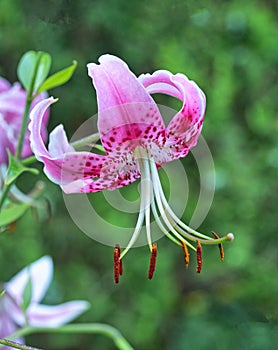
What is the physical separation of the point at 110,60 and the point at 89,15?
127 cm

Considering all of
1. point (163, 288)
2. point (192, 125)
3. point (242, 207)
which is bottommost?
point (163, 288)

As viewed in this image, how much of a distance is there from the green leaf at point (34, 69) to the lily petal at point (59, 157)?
8cm

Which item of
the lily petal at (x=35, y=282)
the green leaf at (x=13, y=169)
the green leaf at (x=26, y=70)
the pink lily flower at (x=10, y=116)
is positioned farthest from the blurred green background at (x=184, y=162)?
the green leaf at (x=13, y=169)

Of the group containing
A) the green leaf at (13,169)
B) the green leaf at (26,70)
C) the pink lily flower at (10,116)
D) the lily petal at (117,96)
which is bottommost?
the pink lily flower at (10,116)

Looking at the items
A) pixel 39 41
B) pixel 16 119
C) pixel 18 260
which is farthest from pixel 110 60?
pixel 18 260

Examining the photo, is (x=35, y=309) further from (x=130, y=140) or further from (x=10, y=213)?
(x=130, y=140)

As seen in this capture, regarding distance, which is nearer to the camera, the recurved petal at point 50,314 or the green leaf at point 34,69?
the green leaf at point 34,69

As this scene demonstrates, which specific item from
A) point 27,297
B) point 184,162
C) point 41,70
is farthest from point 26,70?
point 184,162

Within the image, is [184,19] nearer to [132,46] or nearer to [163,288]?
[132,46]

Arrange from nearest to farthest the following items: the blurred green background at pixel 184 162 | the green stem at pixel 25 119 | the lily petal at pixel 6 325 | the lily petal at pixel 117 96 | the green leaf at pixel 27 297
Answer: the lily petal at pixel 117 96 < the green stem at pixel 25 119 < the green leaf at pixel 27 297 < the lily petal at pixel 6 325 < the blurred green background at pixel 184 162

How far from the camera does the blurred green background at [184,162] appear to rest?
5.71 ft

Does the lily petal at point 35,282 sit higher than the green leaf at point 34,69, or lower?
lower

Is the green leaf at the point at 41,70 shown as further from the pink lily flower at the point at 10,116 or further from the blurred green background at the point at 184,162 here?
the blurred green background at the point at 184,162

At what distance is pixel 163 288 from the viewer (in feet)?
6.06
